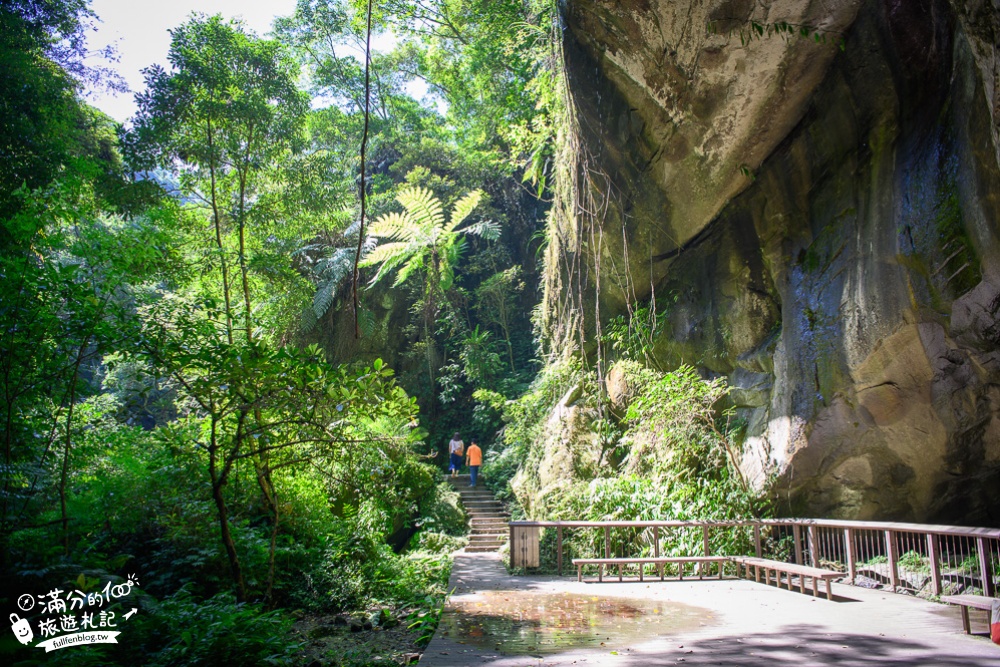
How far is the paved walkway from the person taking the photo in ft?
12.6

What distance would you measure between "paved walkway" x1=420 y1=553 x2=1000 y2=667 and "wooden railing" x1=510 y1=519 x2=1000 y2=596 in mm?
578

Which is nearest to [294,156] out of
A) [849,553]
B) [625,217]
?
[625,217]

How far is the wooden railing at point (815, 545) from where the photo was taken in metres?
6.30

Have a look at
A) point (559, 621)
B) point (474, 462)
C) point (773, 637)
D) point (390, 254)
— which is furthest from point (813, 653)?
point (390, 254)

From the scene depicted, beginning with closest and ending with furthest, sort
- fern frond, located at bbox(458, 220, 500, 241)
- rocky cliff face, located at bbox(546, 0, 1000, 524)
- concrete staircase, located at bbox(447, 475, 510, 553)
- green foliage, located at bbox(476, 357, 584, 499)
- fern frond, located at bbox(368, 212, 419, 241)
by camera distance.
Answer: rocky cliff face, located at bbox(546, 0, 1000, 524)
concrete staircase, located at bbox(447, 475, 510, 553)
green foliage, located at bbox(476, 357, 584, 499)
fern frond, located at bbox(368, 212, 419, 241)
fern frond, located at bbox(458, 220, 500, 241)

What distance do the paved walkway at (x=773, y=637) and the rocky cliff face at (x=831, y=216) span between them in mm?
2205

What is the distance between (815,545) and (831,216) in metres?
4.38

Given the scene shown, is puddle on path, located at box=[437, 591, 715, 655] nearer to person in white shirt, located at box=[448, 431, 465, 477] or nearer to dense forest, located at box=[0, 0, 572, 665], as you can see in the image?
dense forest, located at box=[0, 0, 572, 665]

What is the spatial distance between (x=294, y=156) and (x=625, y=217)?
280 inches

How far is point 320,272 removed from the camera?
1766cm

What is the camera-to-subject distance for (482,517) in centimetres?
1397

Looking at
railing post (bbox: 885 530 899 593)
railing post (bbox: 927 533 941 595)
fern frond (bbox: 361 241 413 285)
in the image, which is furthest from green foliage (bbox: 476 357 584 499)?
railing post (bbox: 927 533 941 595)

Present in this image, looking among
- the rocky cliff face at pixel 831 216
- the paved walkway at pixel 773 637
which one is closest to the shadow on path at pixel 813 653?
the paved walkway at pixel 773 637

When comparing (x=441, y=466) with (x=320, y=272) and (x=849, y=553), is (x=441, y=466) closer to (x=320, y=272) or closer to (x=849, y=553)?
(x=320, y=272)
